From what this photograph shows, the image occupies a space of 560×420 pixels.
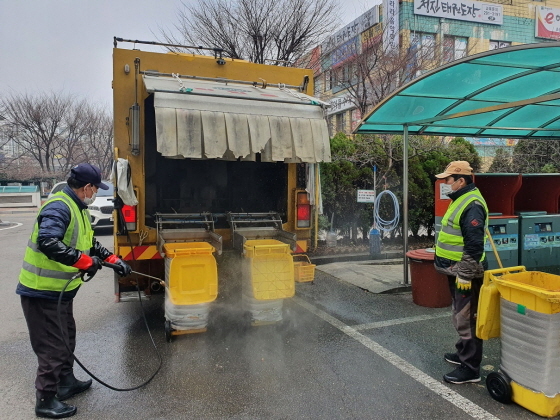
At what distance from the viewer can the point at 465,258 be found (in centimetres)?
352

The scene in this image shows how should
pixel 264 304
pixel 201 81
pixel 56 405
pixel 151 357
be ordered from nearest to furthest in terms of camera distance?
1. pixel 56 405
2. pixel 151 357
3. pixel 264 304
4. pixel 201 81

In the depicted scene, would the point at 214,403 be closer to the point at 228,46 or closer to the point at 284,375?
the point at 284,375

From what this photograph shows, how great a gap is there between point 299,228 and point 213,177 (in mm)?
1441

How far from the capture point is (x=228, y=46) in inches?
497

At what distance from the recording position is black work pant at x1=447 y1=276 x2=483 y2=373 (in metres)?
3.57

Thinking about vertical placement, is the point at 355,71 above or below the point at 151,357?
above

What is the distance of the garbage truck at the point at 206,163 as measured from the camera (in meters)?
4.32

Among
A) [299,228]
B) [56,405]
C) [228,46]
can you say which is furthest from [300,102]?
[228,46]

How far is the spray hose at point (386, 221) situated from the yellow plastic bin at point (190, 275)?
5.40m

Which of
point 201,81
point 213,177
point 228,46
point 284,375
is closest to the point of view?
point 284,375

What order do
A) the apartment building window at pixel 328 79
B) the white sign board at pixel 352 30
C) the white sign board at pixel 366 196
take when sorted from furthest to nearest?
the apartment building window at pixel 328 79
the white sign board at pixel 352 30
the white sign board at pixel 366 196

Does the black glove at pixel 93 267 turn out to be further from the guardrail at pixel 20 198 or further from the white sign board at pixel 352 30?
the guardrail at pixel 20 198

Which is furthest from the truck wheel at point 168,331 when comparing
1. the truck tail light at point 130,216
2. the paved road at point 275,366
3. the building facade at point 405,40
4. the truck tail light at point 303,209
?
the building facade at point 405,40

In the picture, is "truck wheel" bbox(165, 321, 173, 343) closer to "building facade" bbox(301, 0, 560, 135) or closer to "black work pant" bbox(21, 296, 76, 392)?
"black work pant" bbox(21, 296, 76, 392)
